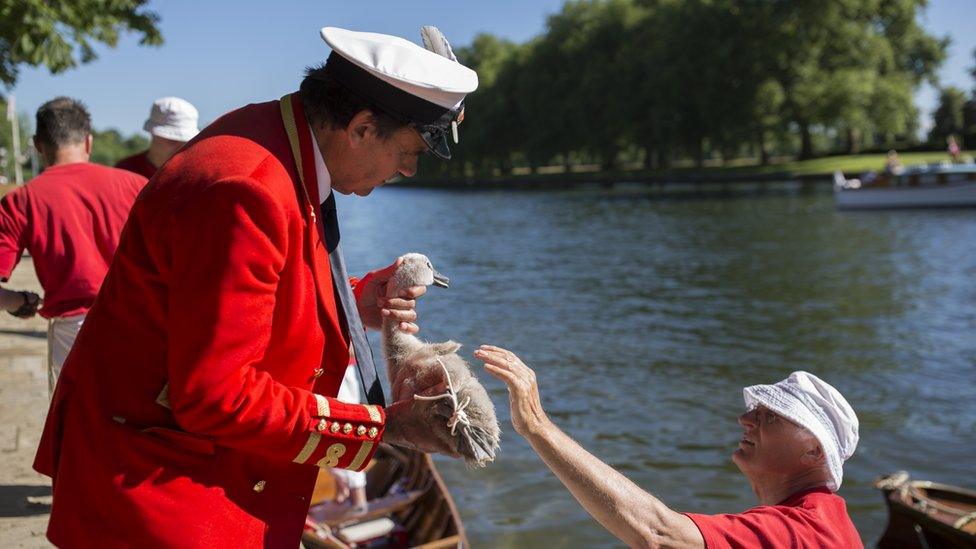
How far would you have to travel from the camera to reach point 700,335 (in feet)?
61.6

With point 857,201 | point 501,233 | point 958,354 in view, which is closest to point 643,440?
point 958,354

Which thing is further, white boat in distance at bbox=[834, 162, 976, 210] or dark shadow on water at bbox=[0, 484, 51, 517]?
white boat in distance at bbox=[834, 162, 976, 210]

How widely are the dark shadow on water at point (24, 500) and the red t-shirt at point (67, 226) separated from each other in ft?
4.08

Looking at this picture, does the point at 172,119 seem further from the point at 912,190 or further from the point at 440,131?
the point at 912,190

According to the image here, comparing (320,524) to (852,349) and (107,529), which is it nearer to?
(107,529)

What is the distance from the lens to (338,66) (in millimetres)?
2191

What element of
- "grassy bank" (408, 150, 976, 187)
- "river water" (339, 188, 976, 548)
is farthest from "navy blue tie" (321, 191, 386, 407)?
"grassy bank" (408, 150, 976, 187)

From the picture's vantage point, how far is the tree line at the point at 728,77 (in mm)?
61312

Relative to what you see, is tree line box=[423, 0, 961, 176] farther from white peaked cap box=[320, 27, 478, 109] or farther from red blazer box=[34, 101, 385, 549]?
red blazer box=[34, 101, 385, 549]

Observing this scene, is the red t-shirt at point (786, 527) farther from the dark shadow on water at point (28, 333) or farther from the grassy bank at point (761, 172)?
the grassy bank at point (761, 172)

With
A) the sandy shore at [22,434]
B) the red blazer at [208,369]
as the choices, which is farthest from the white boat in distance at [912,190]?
the red blazer at [208,369]

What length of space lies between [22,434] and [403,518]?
289 centimetres

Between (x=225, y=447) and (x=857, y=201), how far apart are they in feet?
148

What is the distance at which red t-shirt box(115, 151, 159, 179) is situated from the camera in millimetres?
6188
